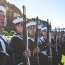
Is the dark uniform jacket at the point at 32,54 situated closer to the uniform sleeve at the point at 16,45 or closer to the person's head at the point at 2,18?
the uniform sleeve at the point at 16,45

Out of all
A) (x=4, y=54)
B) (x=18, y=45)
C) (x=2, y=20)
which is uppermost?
(x=2, y=20)

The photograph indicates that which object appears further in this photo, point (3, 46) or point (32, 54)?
point (32, 54)

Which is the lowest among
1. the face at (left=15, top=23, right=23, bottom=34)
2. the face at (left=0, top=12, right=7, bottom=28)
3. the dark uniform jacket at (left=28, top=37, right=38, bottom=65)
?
the dark uniform jacket at (left=28, top=37, right=38, bottom=65)

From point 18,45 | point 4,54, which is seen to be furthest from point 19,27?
point 4,54

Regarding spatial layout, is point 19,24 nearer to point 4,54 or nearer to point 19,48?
point 19,48

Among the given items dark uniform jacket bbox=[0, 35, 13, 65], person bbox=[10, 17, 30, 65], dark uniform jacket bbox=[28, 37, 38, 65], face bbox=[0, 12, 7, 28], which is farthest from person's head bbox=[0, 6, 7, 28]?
dark uniform jacket bbox=[28, 37, 38, 65]

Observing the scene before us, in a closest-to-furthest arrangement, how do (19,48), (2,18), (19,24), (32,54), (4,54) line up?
(4,54), (2,18), (19,24), (19,48), (32,54)

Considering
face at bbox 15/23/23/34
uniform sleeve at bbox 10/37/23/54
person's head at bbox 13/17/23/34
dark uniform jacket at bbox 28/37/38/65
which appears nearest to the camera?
person's head at bbox 13/17/23/34

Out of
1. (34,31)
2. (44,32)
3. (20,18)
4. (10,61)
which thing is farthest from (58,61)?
(10,61)

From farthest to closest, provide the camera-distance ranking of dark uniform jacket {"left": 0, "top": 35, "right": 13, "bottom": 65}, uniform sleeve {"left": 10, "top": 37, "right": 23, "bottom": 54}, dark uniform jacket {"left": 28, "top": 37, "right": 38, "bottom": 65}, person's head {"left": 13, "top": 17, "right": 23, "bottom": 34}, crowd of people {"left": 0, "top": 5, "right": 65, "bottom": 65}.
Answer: dark uniform jacket {"left": 28, "top": 37, "right": 38, "bottom": 65}, uniform sleeve {"left": 10, "top": 37, "right": 23, "bottom": 54}, person's head {"left": 13, "top": 17, "right": 23, "bottom": 34}, crowd of people {"left": 0, "top": 5, "right": 65, "bottom": 65}, dark uniform jacket {"left": 0, "top": 35, "right": 13, "bottom": 65}

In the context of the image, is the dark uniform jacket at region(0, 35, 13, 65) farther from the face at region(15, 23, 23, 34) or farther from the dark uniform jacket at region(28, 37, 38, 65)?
the dark uniform jacket at region(28, 37, 38, 65)

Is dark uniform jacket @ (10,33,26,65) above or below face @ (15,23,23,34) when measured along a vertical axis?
below

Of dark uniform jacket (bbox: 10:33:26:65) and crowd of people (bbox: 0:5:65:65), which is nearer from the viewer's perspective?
crowd of people (bbox: 0:5:65:65)

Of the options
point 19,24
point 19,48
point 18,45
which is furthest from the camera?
point 18,45
